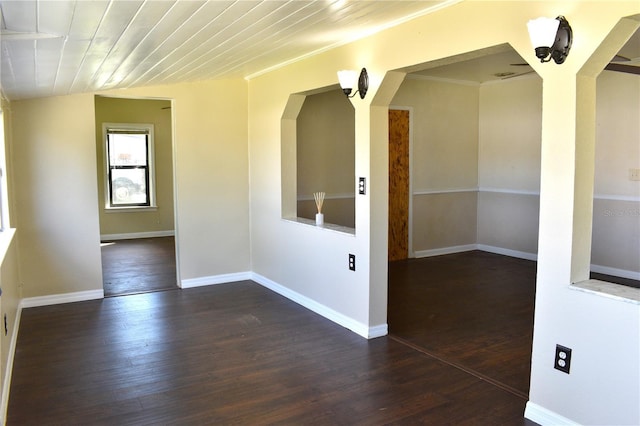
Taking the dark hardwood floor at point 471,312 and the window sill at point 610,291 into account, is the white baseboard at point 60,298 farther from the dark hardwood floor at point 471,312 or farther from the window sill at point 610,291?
the window sill at point 610,291

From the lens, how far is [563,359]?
8.25ft

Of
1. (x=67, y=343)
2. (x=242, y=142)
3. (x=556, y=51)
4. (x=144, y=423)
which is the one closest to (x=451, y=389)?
(x=144, y=423)

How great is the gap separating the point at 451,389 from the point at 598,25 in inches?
82.6

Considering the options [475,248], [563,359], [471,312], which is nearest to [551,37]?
[563,359]

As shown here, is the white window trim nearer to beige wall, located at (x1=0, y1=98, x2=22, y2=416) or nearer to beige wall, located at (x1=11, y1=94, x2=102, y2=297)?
beige wall, located at (x1=11, y1=94, x2=102, y2=297)

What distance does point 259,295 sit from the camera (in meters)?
5.17

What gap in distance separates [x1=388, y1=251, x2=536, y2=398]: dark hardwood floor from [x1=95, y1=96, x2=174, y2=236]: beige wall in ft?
15.4

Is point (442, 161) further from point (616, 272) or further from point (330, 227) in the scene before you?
point (330, 227)

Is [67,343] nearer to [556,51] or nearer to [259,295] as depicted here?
[259,295]

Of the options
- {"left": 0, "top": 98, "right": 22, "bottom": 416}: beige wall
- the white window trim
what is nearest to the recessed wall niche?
{"left": 0, "top": 98, "right": 22, "bottom": 416}: beige wall

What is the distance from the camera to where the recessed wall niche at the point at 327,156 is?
6.15m

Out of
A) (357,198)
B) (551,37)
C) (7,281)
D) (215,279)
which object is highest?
(551,37)

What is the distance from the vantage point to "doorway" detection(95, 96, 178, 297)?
8633 mm

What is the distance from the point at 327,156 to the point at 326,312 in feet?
8.13
